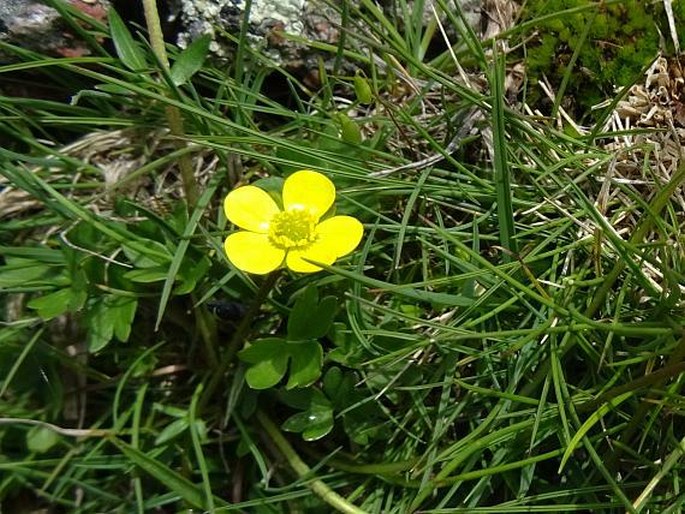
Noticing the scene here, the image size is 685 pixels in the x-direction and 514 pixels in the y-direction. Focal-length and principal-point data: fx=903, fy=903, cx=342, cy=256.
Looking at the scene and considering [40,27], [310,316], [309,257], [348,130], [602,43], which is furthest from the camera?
[602,43]

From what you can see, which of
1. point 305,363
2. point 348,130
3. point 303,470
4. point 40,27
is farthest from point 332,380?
point 40,27

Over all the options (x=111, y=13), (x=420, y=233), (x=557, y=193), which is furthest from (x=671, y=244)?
(x=111, y=13)

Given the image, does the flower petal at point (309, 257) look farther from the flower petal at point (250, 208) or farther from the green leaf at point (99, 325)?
the green leaf at point (99, 325)

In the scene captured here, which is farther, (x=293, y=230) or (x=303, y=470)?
(x=303, y=470)

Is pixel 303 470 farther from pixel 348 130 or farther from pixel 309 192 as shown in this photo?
pixel 348 130

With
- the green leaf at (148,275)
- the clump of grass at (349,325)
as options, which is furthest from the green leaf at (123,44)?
the green leaf at (148,275)

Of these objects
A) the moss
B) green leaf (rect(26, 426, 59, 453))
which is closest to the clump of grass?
green leaf (rect(26, 426, 59, 453))
